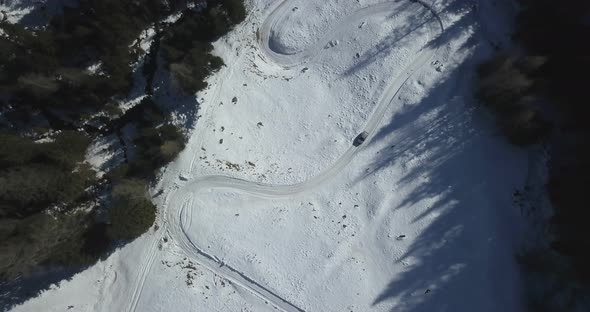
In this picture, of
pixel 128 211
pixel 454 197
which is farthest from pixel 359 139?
pixel 128 211

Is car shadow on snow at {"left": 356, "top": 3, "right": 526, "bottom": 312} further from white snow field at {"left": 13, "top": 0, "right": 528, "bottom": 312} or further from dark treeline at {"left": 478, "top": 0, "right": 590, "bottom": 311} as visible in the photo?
dark treeline at {"left": 478, "top": 0, "right": 590, "bottom": 311}

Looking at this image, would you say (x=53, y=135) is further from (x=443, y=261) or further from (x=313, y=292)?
(x=443, y=261)

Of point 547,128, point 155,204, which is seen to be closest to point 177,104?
point 155,204

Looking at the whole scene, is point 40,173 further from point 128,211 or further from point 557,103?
point 557,103

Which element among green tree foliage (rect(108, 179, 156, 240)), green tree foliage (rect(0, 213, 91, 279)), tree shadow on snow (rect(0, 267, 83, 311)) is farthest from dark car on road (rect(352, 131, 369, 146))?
tree shadow on snow (rect(0, 267, 83, 311))

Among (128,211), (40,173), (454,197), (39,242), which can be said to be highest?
(40,173)

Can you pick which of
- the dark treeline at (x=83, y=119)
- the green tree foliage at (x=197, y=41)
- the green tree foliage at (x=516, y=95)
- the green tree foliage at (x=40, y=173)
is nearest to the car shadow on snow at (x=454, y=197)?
the green tree foliage at (x=516, y=95)

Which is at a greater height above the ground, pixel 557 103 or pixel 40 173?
pixel 40 173
